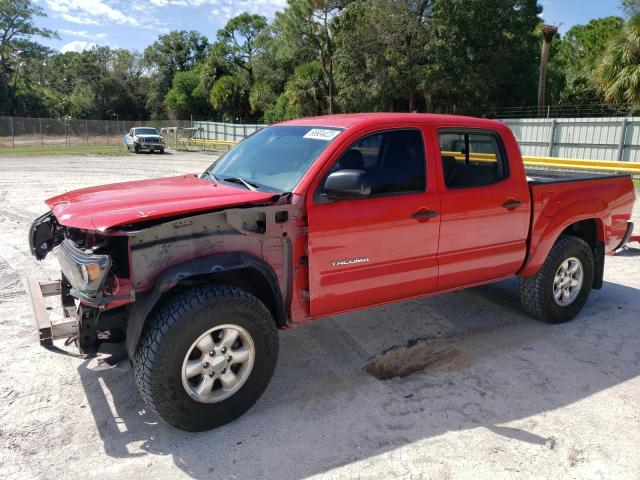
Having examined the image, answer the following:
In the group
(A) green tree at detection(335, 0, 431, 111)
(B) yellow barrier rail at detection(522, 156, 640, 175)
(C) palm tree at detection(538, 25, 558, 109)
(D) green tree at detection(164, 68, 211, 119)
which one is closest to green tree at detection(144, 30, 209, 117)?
(D) green tree at detection(164, 68, 211, 119)

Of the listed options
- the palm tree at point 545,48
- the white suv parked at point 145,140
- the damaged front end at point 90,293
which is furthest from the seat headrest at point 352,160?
the white suv parked at point 145,140

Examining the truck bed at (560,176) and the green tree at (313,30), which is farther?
the green tree at (313,30)

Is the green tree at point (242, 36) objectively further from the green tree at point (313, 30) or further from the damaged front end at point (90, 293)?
the damaged front end at point (90, 293)

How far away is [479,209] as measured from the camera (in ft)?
14.1

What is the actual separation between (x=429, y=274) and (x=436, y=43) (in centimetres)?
2566

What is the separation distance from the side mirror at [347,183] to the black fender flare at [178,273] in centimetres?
68

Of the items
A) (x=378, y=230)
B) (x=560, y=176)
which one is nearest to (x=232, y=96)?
(x=560, y=176)

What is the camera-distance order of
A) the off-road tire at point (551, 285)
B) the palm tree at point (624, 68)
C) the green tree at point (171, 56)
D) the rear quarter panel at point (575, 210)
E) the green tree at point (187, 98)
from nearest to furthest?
1. the rear quarter panel at point (575, 210)
2. the off-road tire at point (551, 285)
3. the palm tree at point (624, 68)
4. the green tree at point (187, 98)
5. the green tree at point (171, 56)

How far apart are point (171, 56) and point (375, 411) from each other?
74.1m

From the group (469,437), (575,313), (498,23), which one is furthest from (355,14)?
(469,437)

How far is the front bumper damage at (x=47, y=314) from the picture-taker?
318 cm

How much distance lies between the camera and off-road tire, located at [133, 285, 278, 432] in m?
3.01

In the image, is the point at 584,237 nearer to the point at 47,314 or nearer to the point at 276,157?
the point at 276,157

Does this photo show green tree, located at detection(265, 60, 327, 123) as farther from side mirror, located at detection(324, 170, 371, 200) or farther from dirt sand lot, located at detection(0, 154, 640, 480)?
side mirror, located at detection(324, 170, 371, 200)
